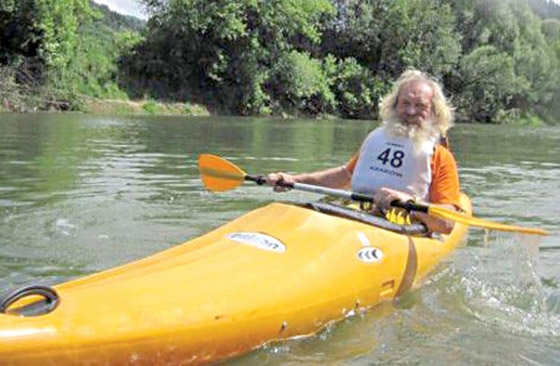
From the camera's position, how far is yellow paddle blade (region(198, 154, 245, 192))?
5209 mm

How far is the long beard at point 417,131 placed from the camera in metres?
4.36

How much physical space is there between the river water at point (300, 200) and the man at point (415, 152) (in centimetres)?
49

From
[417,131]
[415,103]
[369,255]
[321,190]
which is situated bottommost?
[369,255]

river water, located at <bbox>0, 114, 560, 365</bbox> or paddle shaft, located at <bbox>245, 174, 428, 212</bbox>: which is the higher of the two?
paddle shaft, located at <bbox>245, 174, 428, 212</bbox>

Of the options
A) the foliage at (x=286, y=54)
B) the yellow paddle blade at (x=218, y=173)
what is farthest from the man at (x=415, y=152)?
the foliage at (x=286, y=54)

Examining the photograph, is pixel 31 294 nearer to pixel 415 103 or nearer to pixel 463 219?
pixel 463 219

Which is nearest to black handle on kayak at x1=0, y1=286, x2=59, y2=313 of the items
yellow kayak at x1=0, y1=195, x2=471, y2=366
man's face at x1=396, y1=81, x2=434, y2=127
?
yellow kayak at x1=0, y1=195, x2=471, y2=366

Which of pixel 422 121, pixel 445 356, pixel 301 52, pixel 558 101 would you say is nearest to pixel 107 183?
pixel 422 121

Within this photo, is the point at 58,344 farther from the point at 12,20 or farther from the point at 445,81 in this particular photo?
the point at 445,81

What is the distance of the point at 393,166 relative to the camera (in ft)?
14.5

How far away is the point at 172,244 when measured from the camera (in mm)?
5371

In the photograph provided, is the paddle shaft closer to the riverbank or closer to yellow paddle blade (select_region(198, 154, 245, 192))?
yellow paddle blade (select_region(198, 154, 245, 192))

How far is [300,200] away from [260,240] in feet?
13.0

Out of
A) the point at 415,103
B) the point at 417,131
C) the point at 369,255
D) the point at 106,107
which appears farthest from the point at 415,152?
the point at 106,107
